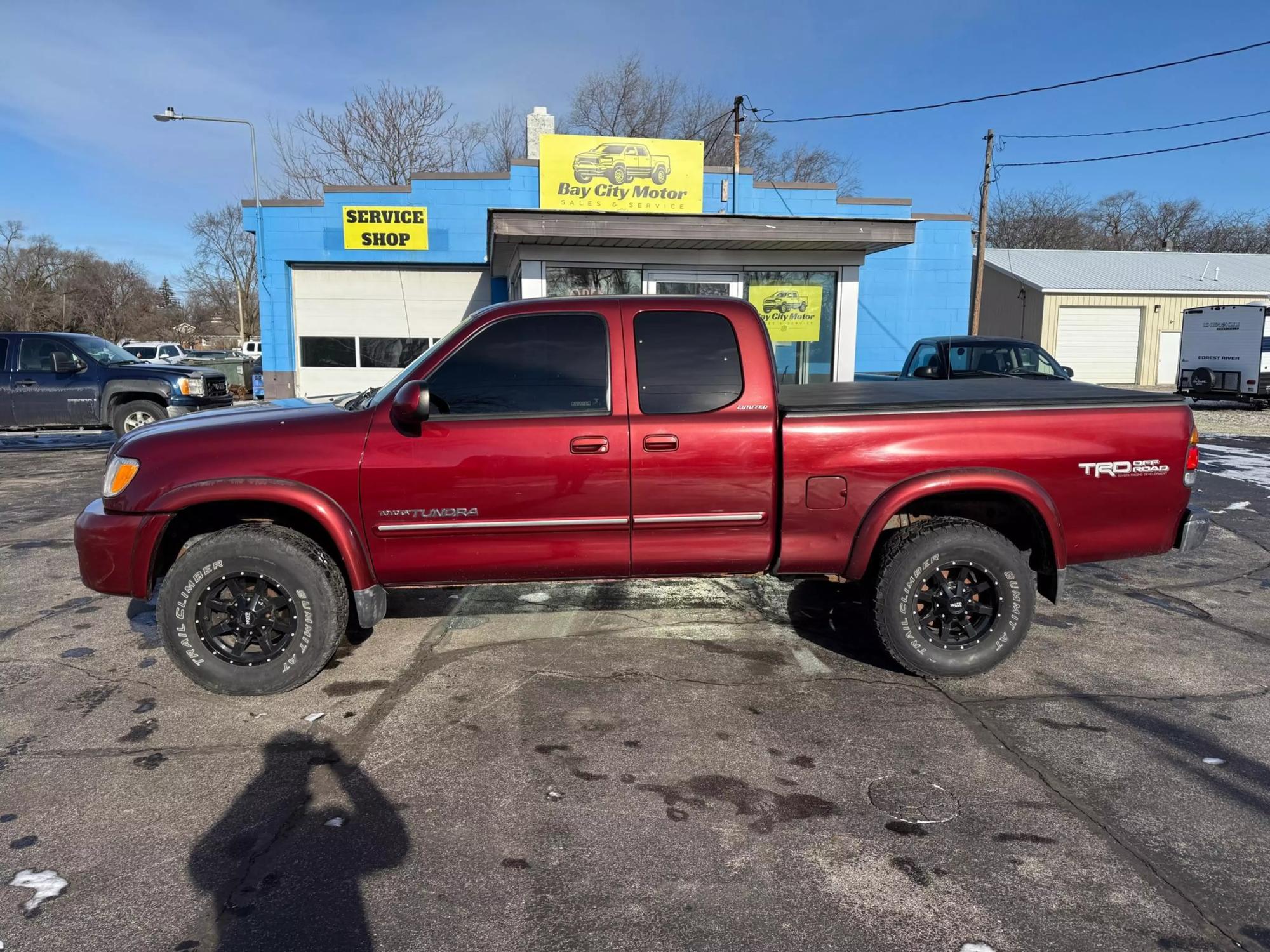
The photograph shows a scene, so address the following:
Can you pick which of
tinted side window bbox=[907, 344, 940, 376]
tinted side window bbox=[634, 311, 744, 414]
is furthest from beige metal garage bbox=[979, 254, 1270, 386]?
tinted side window bbox=[634, 311, 744, 414]

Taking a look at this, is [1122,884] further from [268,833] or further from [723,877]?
[268,833]

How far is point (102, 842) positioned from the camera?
289 cm

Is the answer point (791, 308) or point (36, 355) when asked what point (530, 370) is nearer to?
point (791, 308)

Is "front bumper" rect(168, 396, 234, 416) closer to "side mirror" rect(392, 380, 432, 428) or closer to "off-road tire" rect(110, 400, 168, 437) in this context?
"off-road tire" rect(110, 400, 168, 437)

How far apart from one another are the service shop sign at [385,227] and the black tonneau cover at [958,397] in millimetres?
14053

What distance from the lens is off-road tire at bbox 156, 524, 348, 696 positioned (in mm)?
4000

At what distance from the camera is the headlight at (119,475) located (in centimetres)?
403

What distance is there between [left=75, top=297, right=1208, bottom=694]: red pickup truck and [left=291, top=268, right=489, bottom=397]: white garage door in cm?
1430

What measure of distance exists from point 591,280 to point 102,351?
26.7 feet

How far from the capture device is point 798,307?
41.7 feet

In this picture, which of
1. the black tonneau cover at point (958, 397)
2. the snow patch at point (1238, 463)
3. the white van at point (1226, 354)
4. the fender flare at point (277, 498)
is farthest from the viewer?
the white van at point (1226, 354)

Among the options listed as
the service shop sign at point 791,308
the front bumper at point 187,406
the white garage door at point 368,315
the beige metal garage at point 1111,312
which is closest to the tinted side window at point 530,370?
the service shop sign at point 791,308

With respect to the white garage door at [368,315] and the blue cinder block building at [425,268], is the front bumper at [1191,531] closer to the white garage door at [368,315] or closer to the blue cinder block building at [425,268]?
the blue cinder block building at [425,268]

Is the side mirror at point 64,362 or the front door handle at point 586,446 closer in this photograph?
the front door handle at point 586,446
